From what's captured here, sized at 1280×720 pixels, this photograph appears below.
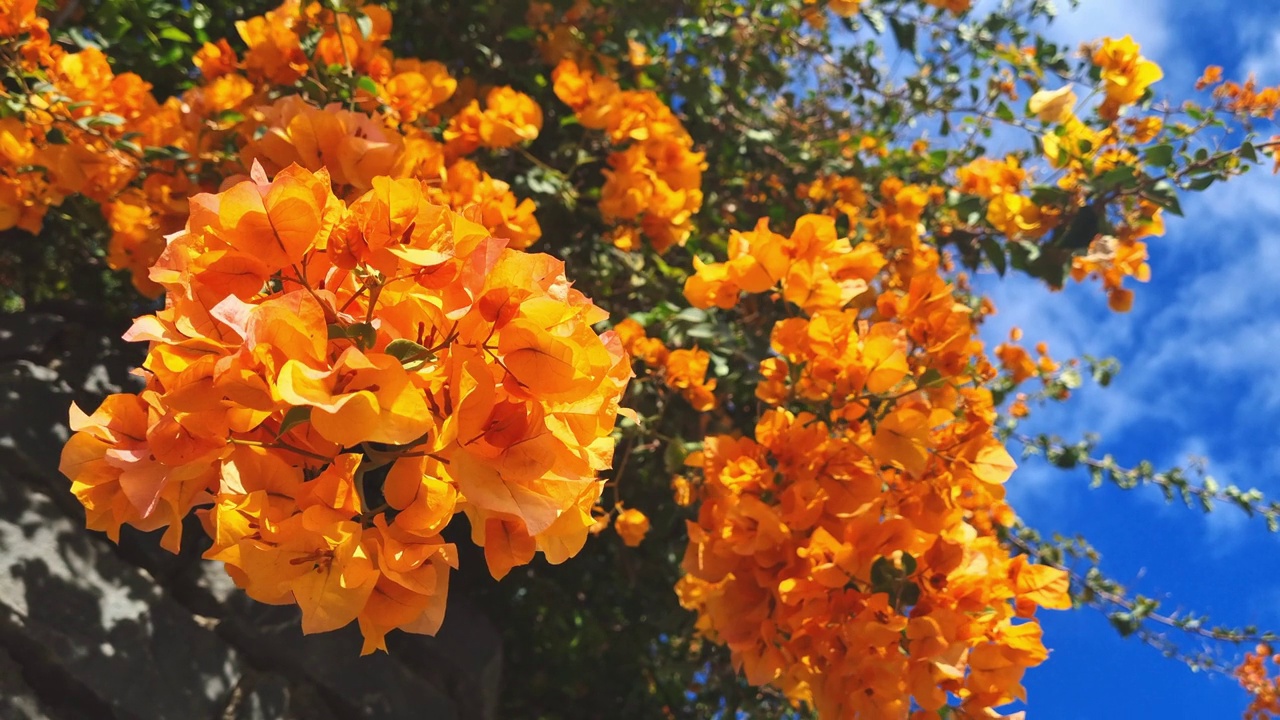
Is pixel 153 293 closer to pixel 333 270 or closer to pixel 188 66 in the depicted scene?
pixel 188 66

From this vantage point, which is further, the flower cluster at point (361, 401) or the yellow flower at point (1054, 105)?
the yellow flower at point (1054, 105)

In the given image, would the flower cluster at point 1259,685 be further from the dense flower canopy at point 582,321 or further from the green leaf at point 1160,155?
the green leaf at point 1160,155

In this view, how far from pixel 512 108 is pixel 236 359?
4.30 feet

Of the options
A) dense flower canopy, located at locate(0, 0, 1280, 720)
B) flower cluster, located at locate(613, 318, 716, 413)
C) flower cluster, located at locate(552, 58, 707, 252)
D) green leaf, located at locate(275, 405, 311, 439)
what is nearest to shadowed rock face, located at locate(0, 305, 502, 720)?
dense flower canopy, located at locate(0, 0, 1280, 720)

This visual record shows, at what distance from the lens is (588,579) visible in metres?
3.08

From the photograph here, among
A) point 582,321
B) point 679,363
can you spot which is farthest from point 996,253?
point 582,321

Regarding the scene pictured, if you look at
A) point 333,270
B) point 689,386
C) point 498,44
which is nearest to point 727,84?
point 498,44

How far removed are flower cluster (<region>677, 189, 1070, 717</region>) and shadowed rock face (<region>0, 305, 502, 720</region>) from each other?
4.41ft

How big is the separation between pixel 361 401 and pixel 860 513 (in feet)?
2.92

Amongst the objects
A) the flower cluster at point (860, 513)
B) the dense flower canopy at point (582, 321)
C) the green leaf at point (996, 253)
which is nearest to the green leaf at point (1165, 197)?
the dense flower canopy at point (582, 321)

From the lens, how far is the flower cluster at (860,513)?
121 centimetres

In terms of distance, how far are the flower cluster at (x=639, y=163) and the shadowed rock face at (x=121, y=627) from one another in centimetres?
142

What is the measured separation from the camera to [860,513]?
1.27 meters

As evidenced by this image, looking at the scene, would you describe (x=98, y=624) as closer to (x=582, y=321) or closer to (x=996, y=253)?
(x=582, y=321)
